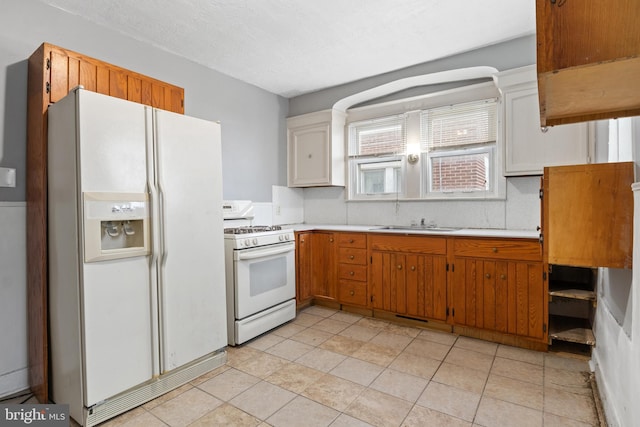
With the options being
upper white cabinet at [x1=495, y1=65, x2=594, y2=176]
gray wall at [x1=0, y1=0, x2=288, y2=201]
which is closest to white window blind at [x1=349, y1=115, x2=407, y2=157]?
gray wall at [x1=0, y1=0, x2=288, y2=201]

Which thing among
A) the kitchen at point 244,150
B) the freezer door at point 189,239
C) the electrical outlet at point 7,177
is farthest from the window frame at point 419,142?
the electrical outlet at point 7,177

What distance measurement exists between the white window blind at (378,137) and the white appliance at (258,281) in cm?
155

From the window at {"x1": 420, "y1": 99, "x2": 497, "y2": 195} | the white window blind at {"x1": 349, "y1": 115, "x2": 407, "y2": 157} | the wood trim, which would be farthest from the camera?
the white window blind at {"x1": 349, "y1": 115, "x2": 407, "y2": 157}

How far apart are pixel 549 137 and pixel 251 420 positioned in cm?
291

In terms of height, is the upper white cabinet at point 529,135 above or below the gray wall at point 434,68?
below

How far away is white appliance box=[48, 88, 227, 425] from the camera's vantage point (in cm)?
169

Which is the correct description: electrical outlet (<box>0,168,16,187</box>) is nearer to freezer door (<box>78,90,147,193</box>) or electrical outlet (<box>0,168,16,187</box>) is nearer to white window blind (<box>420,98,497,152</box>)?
freezer door (<box>78,90,147,193</box>)

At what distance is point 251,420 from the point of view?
1.74m

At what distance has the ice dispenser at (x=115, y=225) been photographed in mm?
1688

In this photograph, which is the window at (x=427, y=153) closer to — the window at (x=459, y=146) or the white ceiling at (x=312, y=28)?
the window at (x=459, y=146)

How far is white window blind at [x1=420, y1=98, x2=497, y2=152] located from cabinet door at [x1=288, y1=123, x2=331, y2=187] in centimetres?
110

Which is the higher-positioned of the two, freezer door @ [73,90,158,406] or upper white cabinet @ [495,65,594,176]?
upper white cabinet @ [495,65,594,176]

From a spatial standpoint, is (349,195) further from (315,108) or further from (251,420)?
(251,420)

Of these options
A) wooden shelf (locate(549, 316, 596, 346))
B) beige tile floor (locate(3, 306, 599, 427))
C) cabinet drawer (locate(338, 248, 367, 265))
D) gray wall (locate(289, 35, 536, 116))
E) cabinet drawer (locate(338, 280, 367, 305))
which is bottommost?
beige tile floor (locate(3, 306, 599, 427))
